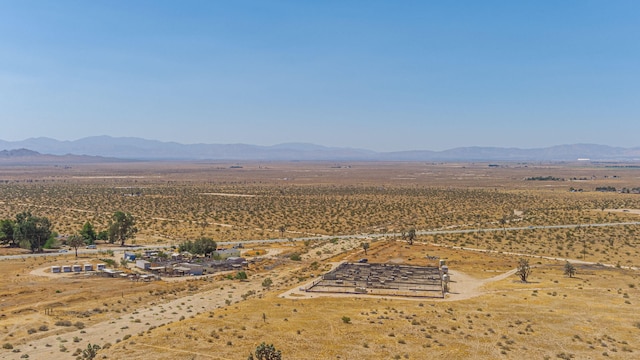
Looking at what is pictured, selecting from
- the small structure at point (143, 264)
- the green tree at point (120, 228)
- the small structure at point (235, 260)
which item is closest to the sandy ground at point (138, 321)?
the small structure at point (235, 260)

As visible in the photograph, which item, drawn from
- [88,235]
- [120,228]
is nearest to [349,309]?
[120,228]

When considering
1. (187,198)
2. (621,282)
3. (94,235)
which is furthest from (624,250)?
(187,198)

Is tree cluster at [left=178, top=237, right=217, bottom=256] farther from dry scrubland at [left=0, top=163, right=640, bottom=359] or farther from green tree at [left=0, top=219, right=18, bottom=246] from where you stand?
green tree at [left=0, top=219, right=18, bottom=246]

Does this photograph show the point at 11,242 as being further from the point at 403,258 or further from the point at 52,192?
the point at 52,192

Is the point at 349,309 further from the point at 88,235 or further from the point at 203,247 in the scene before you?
the point at 88,235

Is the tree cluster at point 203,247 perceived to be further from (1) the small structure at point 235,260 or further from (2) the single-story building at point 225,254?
(1) the small structure at point 235,260

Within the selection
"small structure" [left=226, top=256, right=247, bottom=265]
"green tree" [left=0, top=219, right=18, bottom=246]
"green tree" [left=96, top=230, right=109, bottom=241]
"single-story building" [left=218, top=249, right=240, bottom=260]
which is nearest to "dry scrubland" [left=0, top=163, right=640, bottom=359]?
"small structure" [left=226, top=256, right=247, bottom=265]
